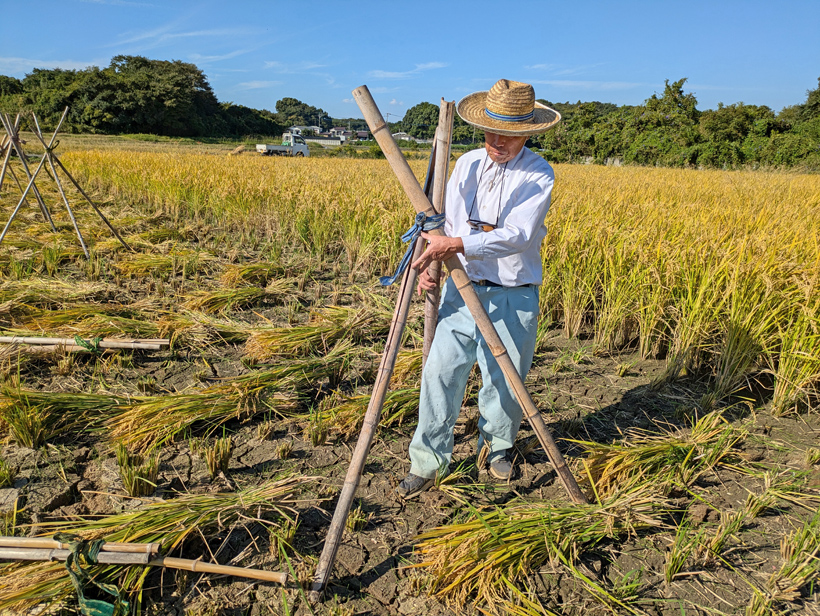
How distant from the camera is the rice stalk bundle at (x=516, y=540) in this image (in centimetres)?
140

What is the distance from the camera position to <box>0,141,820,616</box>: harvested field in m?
1.43

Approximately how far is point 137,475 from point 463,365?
1.25 m

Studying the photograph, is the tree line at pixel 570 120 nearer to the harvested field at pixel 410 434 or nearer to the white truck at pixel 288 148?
the white truck at pixel 288 148

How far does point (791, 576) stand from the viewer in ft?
4.62

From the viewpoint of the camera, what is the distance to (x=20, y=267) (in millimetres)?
3787

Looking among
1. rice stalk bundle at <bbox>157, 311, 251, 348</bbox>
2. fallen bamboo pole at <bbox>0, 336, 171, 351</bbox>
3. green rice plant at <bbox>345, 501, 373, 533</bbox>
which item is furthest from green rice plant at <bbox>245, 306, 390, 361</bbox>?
green rice plant at <bbox>345, 501, 373, 533</bbox>

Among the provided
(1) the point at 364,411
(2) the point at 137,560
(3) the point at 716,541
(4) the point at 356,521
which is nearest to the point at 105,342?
(1) the point at 364,411

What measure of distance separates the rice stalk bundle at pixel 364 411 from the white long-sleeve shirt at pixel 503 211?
831 millimetres

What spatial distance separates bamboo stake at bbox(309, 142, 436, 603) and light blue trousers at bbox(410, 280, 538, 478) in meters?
0.29

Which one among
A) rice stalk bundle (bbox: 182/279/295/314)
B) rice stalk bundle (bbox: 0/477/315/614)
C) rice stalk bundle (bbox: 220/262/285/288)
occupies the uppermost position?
rice stalk bundle (bbox: 220/262/285/288)

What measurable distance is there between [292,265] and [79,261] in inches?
77.5

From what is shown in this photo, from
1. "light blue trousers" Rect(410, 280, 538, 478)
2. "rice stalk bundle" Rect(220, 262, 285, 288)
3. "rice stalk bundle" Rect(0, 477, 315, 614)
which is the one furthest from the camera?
"rice stalk bundle" Rect(220, 262, 285, 288)

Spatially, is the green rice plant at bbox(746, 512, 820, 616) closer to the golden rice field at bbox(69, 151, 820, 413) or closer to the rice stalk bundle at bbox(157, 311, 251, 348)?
the golden rice field at bbox(69, 151, 820, 413)

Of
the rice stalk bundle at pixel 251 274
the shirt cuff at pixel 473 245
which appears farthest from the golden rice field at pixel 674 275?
the shirt cuff at pixel 473 245
